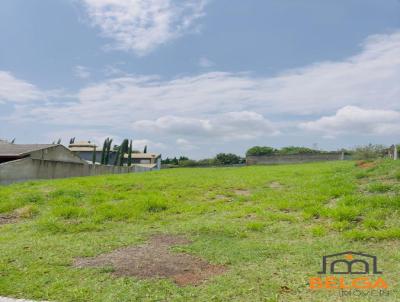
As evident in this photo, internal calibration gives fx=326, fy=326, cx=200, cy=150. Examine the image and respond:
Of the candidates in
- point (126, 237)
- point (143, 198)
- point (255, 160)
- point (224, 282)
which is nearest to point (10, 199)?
point (143, 198)

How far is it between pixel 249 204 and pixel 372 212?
2702 millimetres

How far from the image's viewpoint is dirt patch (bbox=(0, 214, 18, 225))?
7.15m

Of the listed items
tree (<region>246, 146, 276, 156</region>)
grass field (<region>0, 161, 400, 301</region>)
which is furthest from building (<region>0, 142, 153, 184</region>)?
tree (<region>246, 146, 276, 156</region>)

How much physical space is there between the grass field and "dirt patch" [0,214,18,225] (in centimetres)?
8

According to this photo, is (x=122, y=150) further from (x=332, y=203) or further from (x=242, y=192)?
(x=332, y=203)

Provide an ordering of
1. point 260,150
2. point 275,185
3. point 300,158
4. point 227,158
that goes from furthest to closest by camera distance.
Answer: point 260,150, point 227,158, point 300,158, point 275,185

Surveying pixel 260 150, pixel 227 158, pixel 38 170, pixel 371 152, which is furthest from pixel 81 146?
pixel 371 152

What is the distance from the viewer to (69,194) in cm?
918

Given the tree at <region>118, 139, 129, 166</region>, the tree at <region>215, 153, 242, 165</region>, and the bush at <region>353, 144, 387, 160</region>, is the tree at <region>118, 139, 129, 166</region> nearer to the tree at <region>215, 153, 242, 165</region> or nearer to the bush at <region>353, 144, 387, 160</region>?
the tree at <region>215, 153, 242, 165</region>

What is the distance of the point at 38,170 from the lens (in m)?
20.3

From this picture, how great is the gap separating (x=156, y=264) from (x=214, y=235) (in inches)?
56.8

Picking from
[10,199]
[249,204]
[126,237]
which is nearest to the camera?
[126,237]

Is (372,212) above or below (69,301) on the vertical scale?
above

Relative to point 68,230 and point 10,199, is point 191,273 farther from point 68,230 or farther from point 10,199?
point 10,199
